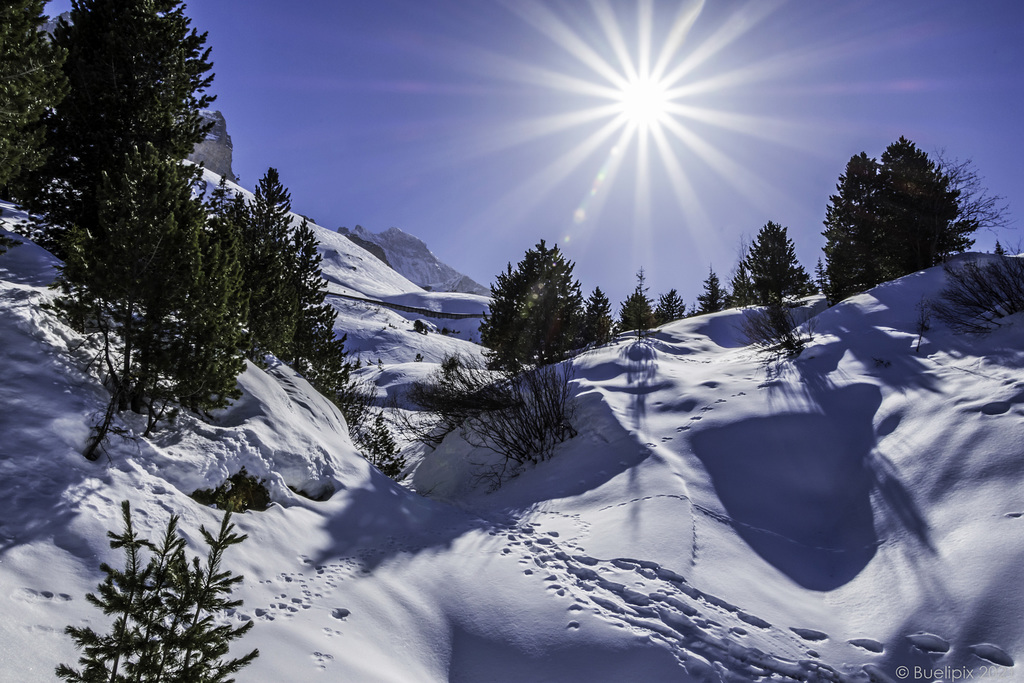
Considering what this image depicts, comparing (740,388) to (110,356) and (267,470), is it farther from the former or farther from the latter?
(110,356)

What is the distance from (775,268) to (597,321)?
12772 mm

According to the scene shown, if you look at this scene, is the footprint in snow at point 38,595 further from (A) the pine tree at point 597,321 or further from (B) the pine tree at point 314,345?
(A) the pine tree at point 597,321

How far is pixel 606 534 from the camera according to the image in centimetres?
557

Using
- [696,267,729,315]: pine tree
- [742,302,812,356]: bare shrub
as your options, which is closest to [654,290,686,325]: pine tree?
[696,267,729,315]: pine tree

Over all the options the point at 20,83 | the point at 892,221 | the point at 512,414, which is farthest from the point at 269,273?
the point at 892,221

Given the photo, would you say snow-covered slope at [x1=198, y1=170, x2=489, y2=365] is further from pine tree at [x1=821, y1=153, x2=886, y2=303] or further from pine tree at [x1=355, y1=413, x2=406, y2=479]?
pine tree at [x1=821, y1=153, x2=886, y2=303]

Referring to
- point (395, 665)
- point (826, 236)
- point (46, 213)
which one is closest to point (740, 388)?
point (395, 665)

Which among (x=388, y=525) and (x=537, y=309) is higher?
(x=537, y=309)

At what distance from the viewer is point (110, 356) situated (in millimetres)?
5164

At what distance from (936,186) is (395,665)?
84.5 ft

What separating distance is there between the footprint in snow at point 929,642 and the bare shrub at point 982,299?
7004mm

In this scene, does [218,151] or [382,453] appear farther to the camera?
[218,151]

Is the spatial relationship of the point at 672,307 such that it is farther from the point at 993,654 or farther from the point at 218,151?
the point at 218,151

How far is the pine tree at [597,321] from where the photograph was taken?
65.5 ft
